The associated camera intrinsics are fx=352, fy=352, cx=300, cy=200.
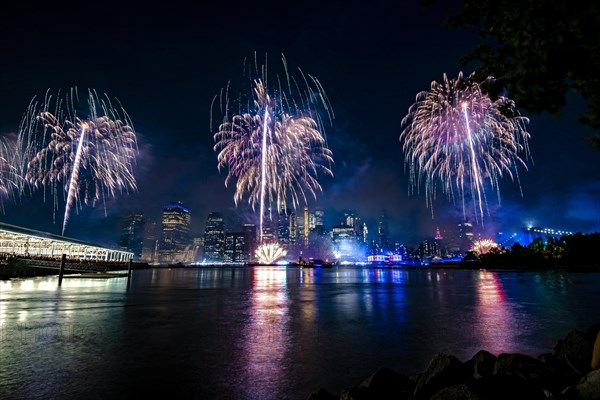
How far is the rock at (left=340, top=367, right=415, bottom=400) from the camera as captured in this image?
6.00m

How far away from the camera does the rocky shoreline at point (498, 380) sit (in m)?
5.00

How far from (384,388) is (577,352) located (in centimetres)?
471

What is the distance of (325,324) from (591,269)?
9903 centimetres

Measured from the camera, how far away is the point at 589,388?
5117 millimetres

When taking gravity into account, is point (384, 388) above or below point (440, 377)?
below

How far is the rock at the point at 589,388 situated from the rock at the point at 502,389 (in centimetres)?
60

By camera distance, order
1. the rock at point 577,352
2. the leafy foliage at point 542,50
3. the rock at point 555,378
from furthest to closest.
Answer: the rock at point 577,352 → the rock at point 555,378 → the leafy foliage at point 542,50

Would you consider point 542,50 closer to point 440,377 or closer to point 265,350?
point 440,377

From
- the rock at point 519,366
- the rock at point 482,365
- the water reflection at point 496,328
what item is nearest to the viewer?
the rock at point 519,366

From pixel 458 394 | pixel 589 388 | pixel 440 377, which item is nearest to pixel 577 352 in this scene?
pixel 589 388

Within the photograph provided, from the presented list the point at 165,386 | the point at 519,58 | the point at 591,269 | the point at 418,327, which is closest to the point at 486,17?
the point at 519,58

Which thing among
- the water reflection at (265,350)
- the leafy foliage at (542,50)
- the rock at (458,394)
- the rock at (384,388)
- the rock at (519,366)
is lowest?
the water reflection at (265,350)

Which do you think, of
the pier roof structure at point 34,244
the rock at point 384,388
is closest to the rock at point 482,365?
the rock at point 384,388

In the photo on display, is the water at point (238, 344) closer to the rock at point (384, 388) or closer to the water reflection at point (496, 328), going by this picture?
the water reflection at point (496, 328)
